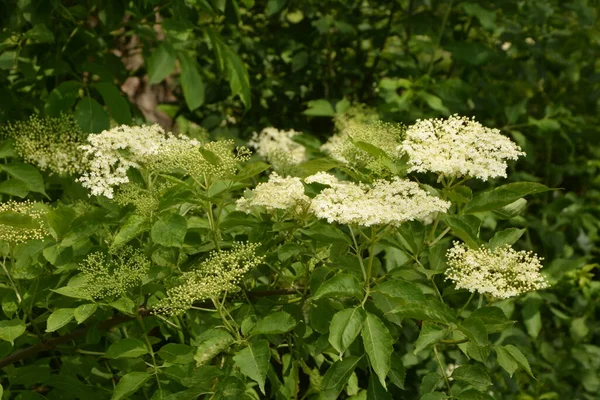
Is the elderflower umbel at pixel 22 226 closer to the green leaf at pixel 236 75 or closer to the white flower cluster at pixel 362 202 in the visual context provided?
the white flower cluster at pixel 362 202

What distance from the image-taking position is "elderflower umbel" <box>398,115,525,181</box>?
5.99ft

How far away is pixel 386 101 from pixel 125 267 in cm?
163

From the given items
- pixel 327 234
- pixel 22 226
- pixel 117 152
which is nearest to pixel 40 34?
pixel 117 152

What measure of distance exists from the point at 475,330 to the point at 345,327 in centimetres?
26

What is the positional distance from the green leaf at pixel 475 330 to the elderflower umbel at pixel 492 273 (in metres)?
0.07

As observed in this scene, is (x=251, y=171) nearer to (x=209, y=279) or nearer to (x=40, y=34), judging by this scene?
(x=209, y=279)

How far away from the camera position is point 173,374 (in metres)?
1.88

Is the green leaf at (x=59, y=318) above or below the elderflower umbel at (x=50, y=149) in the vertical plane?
below

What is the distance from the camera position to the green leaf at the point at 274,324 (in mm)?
1787

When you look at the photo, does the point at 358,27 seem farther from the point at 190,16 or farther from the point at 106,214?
the point at 106,214

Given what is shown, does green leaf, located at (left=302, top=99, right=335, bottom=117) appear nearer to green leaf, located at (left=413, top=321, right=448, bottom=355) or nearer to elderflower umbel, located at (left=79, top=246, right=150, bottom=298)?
elderflower umbel, located at (left=79, top=246, right=150, bottom=298)

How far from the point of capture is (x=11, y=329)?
6.14ft

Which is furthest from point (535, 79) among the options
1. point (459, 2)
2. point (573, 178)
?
point (573, 178)

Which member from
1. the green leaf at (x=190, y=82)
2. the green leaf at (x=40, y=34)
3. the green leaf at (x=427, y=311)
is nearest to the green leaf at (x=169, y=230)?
the green leaf at (x=427, y=311)
